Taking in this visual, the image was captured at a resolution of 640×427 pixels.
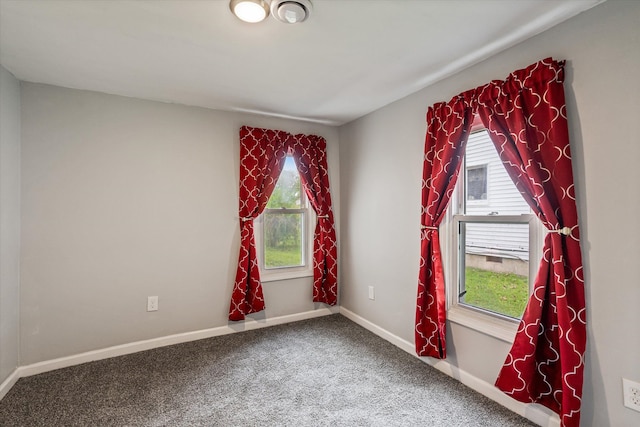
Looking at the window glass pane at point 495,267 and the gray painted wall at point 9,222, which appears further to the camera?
the gray painted wall at point 9,222

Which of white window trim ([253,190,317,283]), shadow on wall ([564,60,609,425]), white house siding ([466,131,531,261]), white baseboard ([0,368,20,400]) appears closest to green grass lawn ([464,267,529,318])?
white house siding ([466,131,531,261])

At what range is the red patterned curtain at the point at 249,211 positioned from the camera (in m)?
3.14

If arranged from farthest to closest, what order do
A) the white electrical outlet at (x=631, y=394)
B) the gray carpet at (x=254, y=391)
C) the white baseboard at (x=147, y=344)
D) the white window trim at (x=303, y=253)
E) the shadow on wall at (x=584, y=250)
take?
the white window trim at (x=303, y=253) → the white baseboard at (x=147, y=344) → the gray carpet at (x=254, y=391) → the shadow on wall at (x=584, y=250) → the white electrical outlet at (x=631, y=394)

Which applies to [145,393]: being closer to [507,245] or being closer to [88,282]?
[88,282]

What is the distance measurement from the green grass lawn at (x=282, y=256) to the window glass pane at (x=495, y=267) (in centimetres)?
179

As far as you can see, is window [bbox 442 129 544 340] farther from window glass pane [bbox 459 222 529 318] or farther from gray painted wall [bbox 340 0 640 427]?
gray painted wall [bbox 340 0 640 427]

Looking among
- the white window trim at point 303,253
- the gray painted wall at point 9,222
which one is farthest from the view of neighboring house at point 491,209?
the gray painted wall at point 9,222

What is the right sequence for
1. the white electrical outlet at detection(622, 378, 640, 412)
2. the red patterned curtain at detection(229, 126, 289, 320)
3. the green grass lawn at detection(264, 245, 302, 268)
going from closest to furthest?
the white electrical outlet at detection(622, 378, 640, 412) < the red patterned curtain at detection(229, 126, 289, 320) < the green grass lawn at detection(264, 245, 302, 268)

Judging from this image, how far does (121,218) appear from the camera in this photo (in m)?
2.73

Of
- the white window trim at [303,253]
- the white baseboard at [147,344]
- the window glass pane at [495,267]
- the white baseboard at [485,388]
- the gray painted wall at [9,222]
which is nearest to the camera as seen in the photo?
the white baseboard at [485,388]

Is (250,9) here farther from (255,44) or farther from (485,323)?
(485,323)

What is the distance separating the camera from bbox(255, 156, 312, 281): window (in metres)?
3.41

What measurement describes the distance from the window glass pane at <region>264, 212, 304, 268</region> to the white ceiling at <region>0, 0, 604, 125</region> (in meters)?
1.32

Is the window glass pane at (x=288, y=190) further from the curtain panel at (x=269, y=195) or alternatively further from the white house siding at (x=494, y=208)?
the white house siding at (x=494, y=208)
